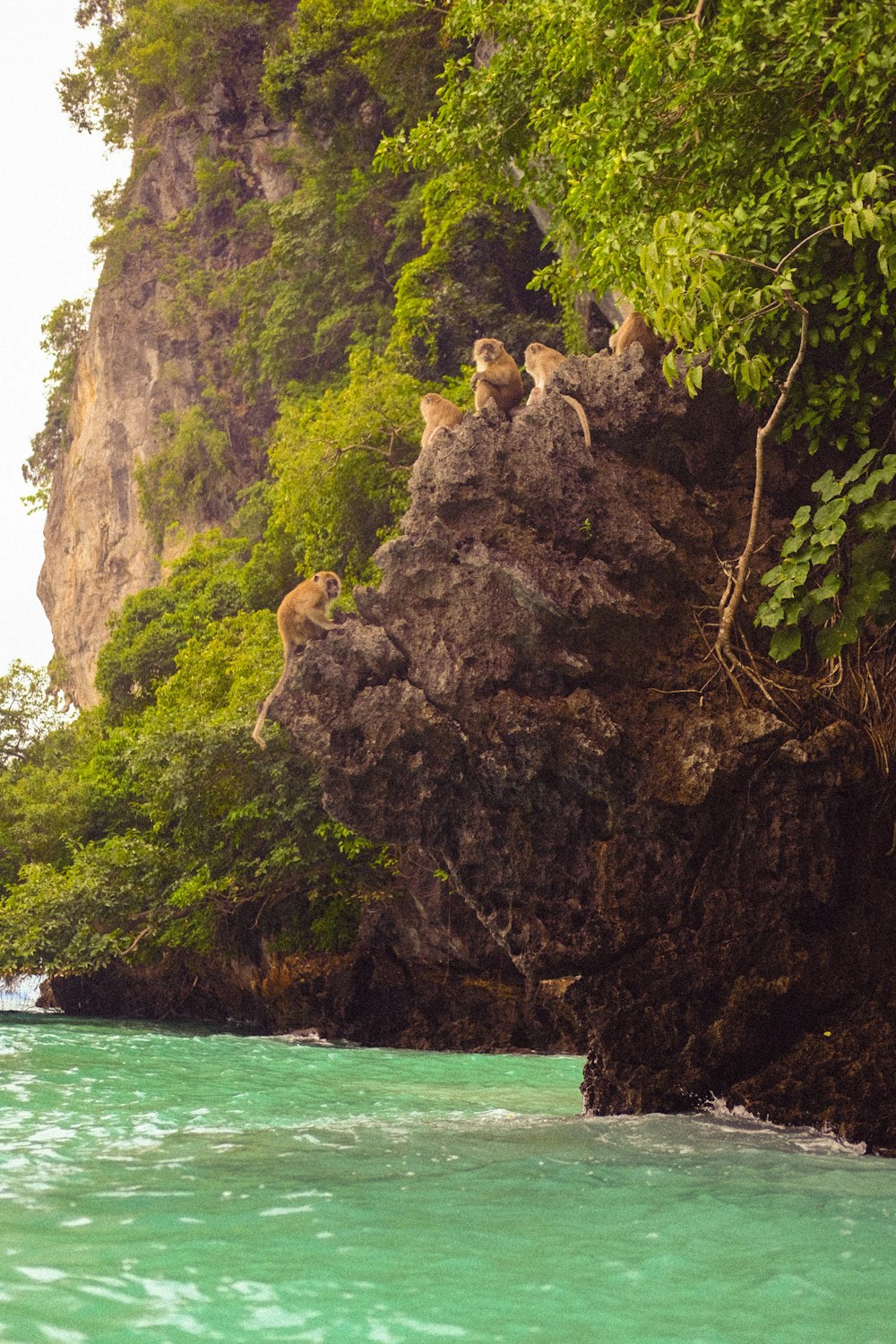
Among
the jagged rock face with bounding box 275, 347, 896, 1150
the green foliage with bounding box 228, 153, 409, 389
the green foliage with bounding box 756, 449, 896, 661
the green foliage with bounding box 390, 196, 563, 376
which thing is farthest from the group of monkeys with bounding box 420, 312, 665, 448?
the green foliage with bounding box 228, 153, 409, 389

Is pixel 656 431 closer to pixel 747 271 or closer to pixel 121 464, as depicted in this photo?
pixel 747 271

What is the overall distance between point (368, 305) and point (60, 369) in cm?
1788

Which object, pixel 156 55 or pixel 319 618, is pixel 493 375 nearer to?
pixel 319 618

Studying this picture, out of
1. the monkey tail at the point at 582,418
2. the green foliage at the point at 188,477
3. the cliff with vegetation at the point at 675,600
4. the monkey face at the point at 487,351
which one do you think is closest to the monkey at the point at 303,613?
the cliff with vegetation at the point at 675,600

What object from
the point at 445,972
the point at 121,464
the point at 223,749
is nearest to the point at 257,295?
the point at 121,464

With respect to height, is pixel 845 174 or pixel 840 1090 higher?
pixel 845 174

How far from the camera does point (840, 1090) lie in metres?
7.36

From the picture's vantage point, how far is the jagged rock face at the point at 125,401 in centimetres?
3012

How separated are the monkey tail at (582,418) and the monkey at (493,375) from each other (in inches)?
A: 54.2

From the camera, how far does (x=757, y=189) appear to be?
754 cm

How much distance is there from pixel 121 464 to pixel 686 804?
2887cm

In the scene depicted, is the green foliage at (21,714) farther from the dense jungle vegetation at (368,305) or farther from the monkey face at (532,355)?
the monkey face at (532,355)

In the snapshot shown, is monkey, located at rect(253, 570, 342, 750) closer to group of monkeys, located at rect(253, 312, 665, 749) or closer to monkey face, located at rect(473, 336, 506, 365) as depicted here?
group of monkeys, located at rect(253, 312, 665, 749)

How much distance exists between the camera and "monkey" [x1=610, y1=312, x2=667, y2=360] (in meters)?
9.05
